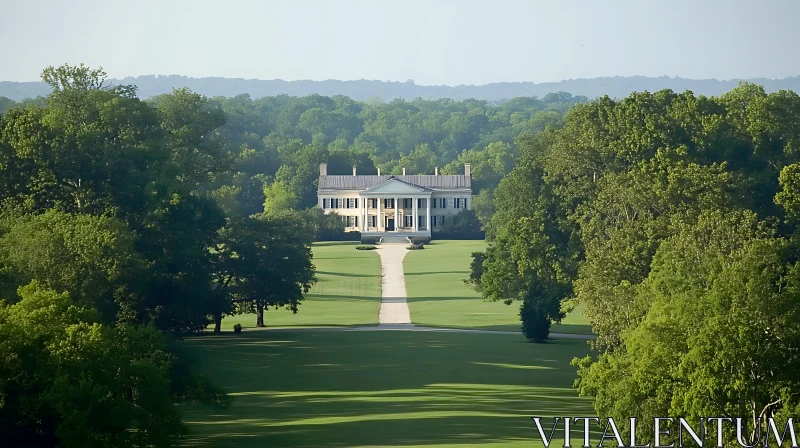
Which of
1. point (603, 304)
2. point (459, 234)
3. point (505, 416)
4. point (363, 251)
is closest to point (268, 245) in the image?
point (603, 304)

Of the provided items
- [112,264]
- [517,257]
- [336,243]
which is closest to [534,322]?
[517,257]

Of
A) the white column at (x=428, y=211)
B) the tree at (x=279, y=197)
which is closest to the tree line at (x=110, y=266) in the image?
the tree at (x=279, y=197)

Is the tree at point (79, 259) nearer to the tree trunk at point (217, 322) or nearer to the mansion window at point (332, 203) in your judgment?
the tree trunk at point (217, 322)

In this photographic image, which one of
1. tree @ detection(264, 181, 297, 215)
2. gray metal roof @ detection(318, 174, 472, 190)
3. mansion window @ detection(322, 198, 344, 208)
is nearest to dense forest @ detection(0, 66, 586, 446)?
tree @ detection(264, 181, 297, 215)

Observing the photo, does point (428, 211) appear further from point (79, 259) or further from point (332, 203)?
point (79, 259)

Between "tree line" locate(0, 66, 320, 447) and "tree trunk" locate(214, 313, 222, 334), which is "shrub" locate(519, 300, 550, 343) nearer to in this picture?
"tree line" locate(0, 66, 320, 447)

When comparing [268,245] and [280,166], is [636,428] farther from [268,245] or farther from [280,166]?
[280,166]
